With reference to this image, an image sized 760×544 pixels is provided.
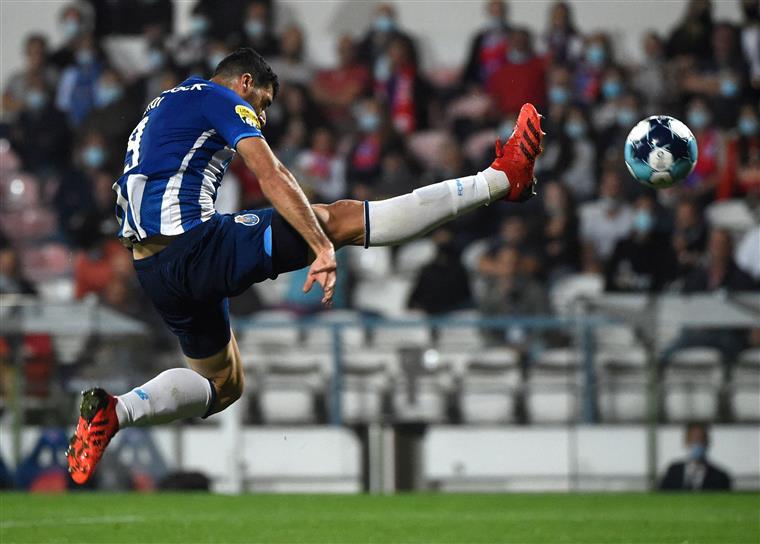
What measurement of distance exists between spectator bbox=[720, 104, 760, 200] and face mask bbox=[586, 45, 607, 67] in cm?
188

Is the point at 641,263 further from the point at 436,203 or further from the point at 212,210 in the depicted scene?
the point at 212,210

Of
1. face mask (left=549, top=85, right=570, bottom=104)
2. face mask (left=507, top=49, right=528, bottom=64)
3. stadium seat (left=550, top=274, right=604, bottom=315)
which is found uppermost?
face mask (left=507, top=49, right=528, bottom=64)

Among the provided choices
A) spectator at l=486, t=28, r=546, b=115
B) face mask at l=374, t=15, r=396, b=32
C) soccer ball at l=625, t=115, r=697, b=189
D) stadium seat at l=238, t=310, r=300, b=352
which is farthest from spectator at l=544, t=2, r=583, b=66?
soccer ball at l=625, t=115, r=697, b=189

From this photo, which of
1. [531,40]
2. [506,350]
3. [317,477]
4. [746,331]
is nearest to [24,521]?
[317,477]

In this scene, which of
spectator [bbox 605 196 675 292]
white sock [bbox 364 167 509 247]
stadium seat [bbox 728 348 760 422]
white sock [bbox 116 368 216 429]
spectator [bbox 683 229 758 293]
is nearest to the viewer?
white sock [bbox 364 167 509 247]

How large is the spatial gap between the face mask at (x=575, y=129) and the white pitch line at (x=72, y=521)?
23.2 ft

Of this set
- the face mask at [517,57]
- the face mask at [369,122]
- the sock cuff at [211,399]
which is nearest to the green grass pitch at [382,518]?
the sock cuff at [211,399]

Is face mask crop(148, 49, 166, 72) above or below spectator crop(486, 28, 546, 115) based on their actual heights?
above

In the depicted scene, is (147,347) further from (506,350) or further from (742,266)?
(742,266)

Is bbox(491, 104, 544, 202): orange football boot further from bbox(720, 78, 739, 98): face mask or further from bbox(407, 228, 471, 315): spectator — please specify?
bbox(720, 78, 739, 98): face mask

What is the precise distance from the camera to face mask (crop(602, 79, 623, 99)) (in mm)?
14625

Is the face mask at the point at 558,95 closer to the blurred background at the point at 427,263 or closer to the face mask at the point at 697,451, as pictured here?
the blurred background at the point at 427,263

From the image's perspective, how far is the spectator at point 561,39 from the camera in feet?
48.9

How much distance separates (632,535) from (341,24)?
1014 cm
